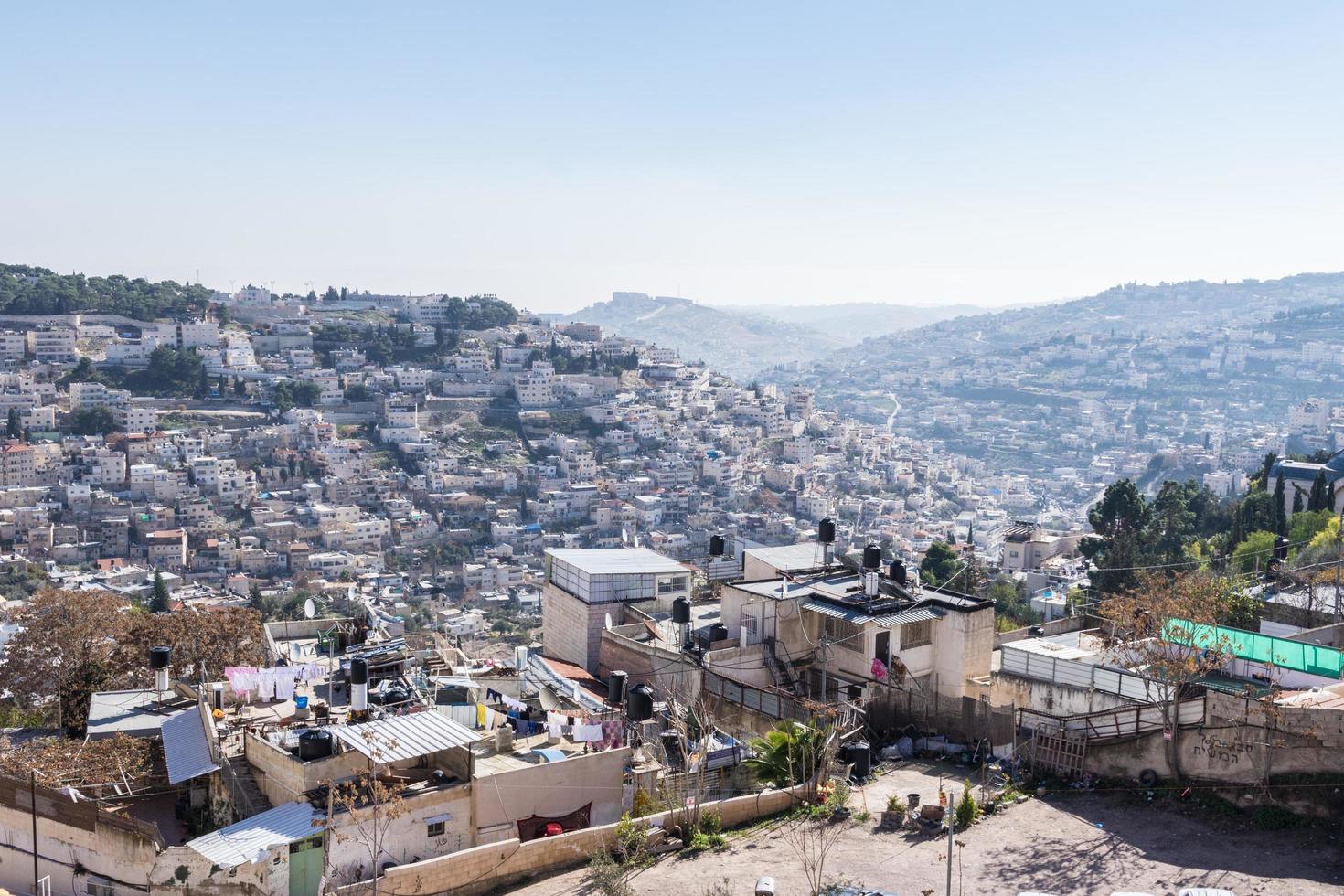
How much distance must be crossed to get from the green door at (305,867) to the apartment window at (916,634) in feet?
20.6

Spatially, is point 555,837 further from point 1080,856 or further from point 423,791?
point 1080,856

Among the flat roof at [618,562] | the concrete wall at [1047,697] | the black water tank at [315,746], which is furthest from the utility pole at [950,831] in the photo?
the flat roof at [618,562]

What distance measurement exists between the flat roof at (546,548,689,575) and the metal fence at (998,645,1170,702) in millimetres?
5385

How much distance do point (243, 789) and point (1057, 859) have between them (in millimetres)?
6175

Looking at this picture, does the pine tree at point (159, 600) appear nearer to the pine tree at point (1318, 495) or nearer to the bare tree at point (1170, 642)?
the pine tree at point (1318, 495)

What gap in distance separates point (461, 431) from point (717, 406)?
32951 mm

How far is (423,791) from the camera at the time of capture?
8609mm

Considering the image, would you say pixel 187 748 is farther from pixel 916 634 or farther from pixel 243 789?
pixel 916 634

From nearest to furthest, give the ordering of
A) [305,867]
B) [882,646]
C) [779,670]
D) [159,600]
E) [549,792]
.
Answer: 1. [305,867]
2. [549,792]
3. [882,646]
4. [779,670]
5. [159,600]

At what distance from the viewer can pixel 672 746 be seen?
10680mm

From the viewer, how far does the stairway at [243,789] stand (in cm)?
883

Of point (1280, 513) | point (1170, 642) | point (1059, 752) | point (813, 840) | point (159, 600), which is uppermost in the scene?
point (1170, 642)

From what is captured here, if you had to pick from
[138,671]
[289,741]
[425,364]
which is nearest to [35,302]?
[425,364]

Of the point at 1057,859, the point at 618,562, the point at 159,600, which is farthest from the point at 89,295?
the point at 1057,859
